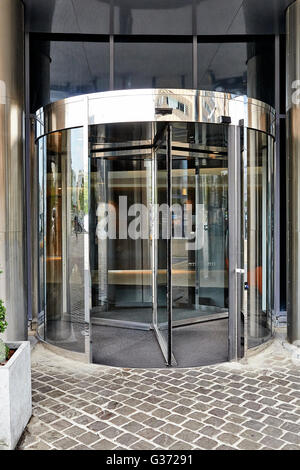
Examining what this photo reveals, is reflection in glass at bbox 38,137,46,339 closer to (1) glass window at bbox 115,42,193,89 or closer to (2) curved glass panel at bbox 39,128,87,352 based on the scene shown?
(2) curved glass panel at bbox 39,128,87,352

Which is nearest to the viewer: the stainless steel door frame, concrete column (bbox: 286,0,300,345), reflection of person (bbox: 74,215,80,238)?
the stainless steel door frame

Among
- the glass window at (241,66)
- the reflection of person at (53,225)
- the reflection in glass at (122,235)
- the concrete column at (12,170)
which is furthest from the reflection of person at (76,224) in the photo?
the glass window at (241,66)

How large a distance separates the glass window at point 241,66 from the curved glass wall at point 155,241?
1289mm

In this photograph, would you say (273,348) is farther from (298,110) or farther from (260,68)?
(260,68)

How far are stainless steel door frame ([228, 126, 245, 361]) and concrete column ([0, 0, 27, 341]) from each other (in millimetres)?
2486

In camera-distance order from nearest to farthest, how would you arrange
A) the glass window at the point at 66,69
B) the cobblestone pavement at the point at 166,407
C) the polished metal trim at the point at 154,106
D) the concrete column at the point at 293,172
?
the cobblestone pavement at the point at 166,407, the polished metal trim at the point at 154,106, the concrete column at the point at 293,172, the glass window at the point at 66,69

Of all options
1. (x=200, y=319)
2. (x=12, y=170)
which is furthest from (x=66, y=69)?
(x=200, y=319)

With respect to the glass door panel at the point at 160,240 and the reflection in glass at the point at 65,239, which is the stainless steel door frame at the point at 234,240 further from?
the reflection in glass at the point at 65,239

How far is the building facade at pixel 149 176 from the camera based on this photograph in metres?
4.78

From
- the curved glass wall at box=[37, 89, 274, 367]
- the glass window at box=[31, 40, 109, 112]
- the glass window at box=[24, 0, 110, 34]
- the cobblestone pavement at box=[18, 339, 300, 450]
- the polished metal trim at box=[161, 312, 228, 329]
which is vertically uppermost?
the glass window at box=[24, 0, 110, 34]

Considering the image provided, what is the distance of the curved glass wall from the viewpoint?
188 inches

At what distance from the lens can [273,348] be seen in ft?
17.4

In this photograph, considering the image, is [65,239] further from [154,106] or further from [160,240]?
[154,106]

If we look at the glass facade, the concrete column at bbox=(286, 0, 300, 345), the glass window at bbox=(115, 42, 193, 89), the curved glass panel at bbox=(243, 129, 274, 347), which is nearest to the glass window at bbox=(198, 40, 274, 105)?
the glass facade
